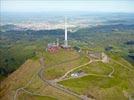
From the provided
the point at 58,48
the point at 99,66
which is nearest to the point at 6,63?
the point at 58,48

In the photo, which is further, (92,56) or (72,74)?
(92,56)

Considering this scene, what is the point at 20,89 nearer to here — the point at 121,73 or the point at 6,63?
the point at 121,73

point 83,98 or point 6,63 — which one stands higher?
point 83,98

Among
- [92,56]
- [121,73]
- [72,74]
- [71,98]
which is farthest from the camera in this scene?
[92,56]

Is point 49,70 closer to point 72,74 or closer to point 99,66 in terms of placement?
point 72,74

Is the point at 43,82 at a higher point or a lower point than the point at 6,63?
higher

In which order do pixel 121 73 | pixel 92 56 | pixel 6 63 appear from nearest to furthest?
1. pixel 121 73
2. pixel 92 56
3. pixel 6 63

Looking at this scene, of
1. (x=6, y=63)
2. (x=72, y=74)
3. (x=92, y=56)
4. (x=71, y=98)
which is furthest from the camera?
(x=6, y=63)

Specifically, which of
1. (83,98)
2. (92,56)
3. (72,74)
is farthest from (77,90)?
(92,56)

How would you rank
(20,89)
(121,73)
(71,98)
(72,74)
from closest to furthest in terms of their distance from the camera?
1. (71,98)
2. (20,89)
3. (72,74)
4. (121,73)
